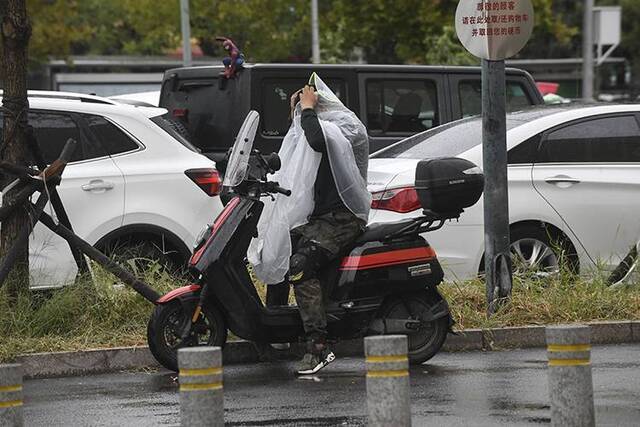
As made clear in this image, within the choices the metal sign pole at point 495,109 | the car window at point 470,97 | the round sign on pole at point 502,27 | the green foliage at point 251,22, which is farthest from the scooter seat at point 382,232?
the green foliage at point 251,22

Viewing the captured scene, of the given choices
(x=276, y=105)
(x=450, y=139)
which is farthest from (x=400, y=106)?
(x=450, y=139)

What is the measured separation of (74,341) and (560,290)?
11.1ft

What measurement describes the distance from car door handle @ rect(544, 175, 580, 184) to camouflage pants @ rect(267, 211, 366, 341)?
2.82 meters

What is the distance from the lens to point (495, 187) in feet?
31.8

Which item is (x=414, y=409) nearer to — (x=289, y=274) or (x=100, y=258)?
(x=289, y=274)

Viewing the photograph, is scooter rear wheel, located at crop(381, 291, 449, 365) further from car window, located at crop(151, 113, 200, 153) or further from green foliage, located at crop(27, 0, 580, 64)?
green foliage, located at crop(27, 0, 580, 64)

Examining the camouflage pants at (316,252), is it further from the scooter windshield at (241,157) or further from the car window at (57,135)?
the car window at (57,135)

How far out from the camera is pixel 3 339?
891 centimetres

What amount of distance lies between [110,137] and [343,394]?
151 inches

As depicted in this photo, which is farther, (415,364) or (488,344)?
(488,344)

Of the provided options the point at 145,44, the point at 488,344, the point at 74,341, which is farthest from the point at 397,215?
the point at 145,44

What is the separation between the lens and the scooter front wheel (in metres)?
8.23

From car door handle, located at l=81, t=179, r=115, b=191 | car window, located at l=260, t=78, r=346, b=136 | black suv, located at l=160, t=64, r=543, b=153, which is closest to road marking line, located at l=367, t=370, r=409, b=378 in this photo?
car door handle, located at l=81, t=179, r=115, b=191

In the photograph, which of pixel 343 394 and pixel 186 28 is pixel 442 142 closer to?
pixel 343 394
